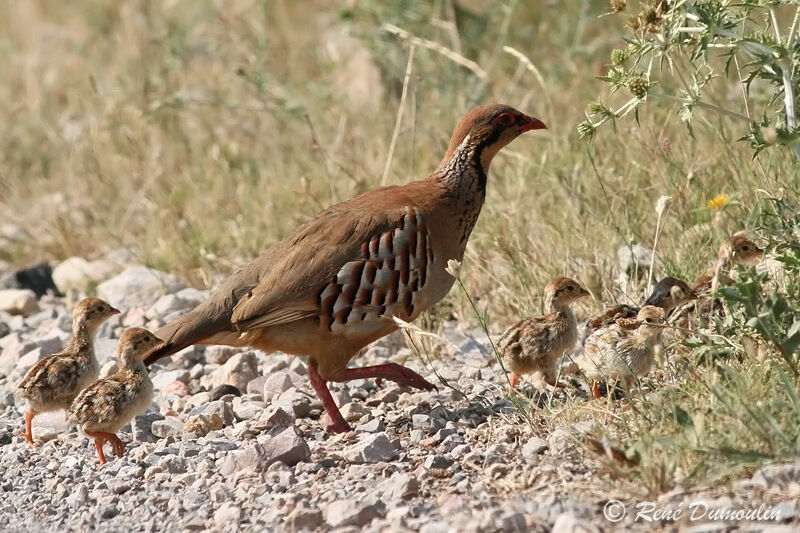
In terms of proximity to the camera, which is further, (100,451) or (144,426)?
(144,426)

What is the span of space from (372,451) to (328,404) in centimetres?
72

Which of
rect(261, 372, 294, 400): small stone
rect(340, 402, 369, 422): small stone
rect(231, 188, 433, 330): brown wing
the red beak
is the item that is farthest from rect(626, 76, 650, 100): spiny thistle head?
rect(261, 372, 294, 400): small stone

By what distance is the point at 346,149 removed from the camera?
358 inches

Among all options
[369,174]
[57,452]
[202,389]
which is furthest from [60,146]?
[57,452]

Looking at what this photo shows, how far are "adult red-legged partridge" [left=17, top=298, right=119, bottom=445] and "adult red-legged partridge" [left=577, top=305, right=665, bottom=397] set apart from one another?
2.54 metres

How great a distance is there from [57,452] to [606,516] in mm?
2832

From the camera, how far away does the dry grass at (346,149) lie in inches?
263

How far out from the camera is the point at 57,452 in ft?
18.5

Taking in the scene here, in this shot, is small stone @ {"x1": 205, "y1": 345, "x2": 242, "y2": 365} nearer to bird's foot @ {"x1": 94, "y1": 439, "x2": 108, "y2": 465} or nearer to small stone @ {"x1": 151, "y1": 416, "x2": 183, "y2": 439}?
small stone @ {"x1": 151, "y1": 416, "x2": 183, "y2": 439}

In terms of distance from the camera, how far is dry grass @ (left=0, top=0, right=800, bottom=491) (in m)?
6.69

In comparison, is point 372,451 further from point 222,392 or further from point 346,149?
point 346,149

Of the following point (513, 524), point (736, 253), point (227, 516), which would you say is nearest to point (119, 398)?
point (227, 516)

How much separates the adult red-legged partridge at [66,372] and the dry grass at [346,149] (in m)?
1.23

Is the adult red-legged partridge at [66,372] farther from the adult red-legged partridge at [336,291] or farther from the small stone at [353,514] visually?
the small stone at [353,514]
